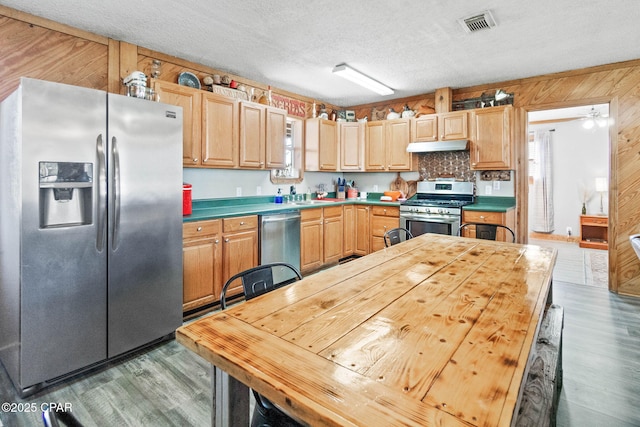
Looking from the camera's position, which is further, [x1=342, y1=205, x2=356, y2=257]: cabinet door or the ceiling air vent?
[x1=342, y1=205, x2=356, y2=257]: cabinet door

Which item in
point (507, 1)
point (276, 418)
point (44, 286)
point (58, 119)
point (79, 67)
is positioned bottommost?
point (276, 418)

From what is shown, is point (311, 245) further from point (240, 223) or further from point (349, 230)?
point (240, 223)

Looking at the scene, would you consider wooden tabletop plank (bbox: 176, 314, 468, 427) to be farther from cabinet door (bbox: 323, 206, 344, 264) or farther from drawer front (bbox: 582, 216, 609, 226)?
drawer front (bbox: 582, 216, 609, 226)

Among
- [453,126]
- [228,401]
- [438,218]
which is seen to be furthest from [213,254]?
[453,126]

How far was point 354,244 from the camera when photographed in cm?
517

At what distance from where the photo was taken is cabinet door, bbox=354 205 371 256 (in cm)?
505

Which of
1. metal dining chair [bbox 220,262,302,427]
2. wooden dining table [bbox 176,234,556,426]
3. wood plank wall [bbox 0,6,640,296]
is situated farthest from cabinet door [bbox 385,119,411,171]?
metal dining chair [bbox 220,262,302,427]

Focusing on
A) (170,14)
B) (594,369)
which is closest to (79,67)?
(170,14)

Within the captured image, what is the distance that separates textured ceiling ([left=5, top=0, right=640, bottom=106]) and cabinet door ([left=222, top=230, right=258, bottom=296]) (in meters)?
1.83

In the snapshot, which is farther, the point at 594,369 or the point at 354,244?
Answer: the point at 354,244

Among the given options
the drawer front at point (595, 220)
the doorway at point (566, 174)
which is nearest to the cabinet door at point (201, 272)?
the doorway at point (566, 174)

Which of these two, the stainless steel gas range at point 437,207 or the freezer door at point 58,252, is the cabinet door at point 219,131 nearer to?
the freezer door at point 58,252

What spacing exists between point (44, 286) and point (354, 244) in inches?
150

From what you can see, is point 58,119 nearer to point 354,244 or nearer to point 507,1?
point 507,1
